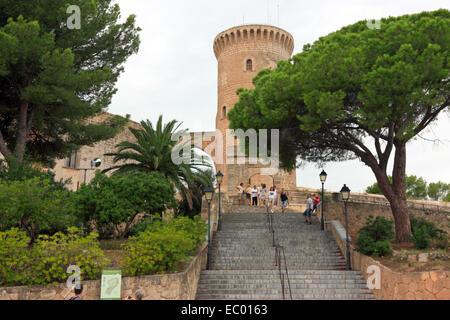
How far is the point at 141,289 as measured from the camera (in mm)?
8461

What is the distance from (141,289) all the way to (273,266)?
4.20 metres

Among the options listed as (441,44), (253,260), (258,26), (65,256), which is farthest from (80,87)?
(258,26)

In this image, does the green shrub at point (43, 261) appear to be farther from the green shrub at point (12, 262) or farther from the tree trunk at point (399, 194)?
the tree trunk at point (399, 194)

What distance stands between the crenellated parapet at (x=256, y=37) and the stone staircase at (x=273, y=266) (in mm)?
19048

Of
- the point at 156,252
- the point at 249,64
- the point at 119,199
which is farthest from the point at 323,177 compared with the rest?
the point at 249,64

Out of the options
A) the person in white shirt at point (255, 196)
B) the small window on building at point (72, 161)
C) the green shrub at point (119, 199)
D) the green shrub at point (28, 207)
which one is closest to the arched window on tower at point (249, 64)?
the person in white shirt at point (255, 196)

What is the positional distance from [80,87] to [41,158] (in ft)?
15.7

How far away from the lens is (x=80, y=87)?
12117 millimetres

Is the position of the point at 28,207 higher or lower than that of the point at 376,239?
higher

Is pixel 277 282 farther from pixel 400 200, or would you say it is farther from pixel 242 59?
pixel 242 59

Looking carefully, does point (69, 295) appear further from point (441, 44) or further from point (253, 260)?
point (441, 44)

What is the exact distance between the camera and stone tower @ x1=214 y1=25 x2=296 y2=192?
29.5 meters

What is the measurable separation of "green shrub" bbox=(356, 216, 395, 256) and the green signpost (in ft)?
22.3

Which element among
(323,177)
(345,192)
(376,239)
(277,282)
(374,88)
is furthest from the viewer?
(323,177)
